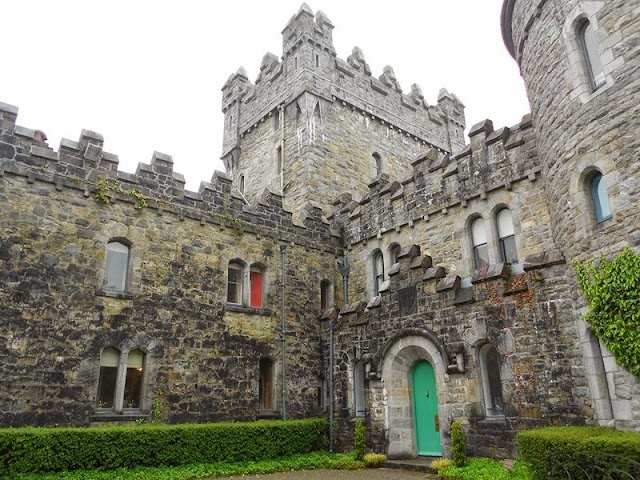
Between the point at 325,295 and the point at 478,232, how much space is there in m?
6.19

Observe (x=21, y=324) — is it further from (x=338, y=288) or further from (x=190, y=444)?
(x=338, y=288)

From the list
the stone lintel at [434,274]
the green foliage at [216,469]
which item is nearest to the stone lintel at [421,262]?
the stone lintel at [434,274]

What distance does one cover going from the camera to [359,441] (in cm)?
1430

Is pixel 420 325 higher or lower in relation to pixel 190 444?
higher

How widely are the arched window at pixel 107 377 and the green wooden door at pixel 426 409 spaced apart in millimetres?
8024

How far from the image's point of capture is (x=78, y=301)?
13227 mm

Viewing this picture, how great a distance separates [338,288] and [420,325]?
5.62m

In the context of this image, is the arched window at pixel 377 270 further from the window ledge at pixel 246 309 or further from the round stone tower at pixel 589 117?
the round stone tower at pixel 589 117

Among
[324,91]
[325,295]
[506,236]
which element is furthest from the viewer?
[324,91]

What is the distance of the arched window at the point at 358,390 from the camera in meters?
15.5

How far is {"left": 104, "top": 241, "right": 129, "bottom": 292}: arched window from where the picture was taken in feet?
46.5

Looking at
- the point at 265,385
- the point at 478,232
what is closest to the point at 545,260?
the point at 478,232

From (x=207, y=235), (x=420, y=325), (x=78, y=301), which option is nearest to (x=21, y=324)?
(x=78, y=301)

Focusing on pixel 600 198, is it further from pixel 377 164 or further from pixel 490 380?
pixel 377 164
